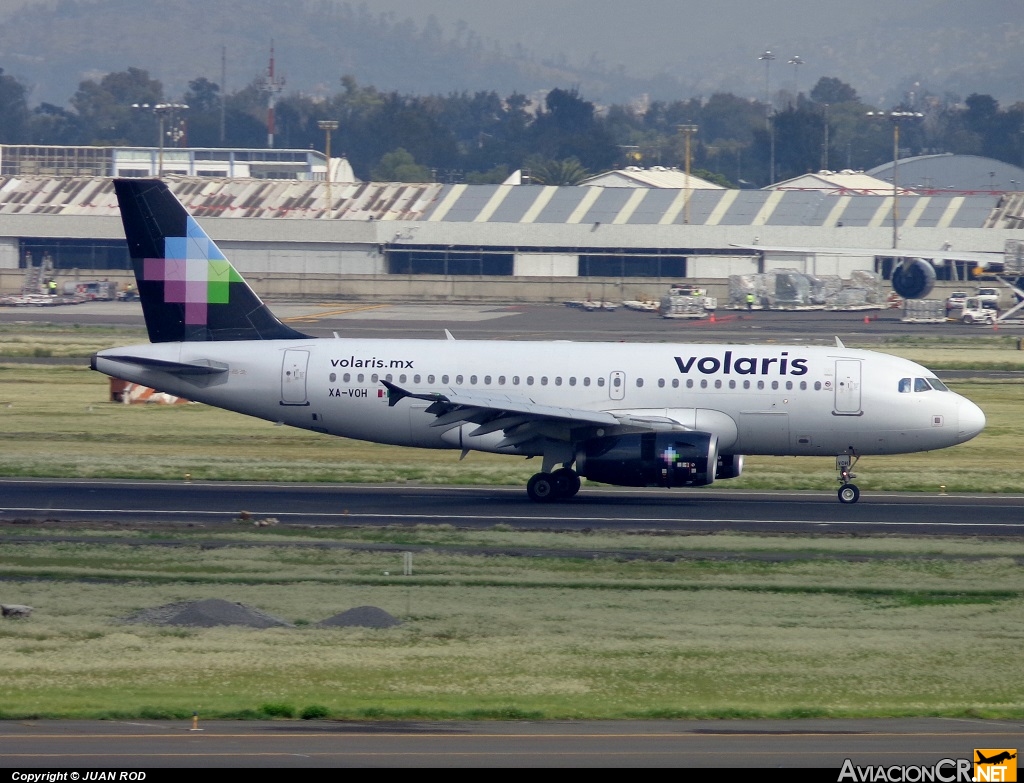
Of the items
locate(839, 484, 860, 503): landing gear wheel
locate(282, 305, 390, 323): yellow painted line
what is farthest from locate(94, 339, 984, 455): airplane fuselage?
locate(282, 305, 390, 323): yellow painted line

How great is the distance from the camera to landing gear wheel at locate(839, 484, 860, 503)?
35.7 meters

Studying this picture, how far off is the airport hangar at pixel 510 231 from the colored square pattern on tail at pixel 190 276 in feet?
253

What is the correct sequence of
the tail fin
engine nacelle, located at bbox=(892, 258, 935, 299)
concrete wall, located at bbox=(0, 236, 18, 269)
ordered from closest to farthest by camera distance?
the tail fin
engine nacelle, located at bbox=(892, 258, 935, 299)
concrete wall, located at bbox=(0, 236, 18, 269)

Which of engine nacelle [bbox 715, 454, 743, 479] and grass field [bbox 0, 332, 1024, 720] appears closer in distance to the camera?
grass field [bbox 0, 332, 1024, 720]

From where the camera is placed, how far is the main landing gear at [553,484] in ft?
116

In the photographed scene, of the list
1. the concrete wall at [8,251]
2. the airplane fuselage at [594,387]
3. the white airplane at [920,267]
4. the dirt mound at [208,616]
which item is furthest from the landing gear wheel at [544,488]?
the concrete wall at [8,251]

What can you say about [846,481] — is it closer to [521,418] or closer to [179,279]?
[521,418]

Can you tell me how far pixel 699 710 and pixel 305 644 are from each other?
672cm

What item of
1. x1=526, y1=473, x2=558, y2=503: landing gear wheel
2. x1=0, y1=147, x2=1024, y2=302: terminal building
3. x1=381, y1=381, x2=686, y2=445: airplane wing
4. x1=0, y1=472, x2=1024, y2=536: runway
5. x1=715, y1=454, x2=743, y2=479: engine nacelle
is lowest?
x1=0, y1=472, x2=1024, y2=536: runway

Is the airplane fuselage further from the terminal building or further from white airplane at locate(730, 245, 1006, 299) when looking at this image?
the terminal building

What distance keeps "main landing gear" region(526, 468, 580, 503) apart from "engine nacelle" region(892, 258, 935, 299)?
236 ft

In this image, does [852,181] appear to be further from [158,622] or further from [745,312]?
[158,622]

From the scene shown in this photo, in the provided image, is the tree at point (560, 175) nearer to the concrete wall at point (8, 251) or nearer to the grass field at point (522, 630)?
the concrete wall at point (8, 251)

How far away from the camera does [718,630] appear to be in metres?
23.1
